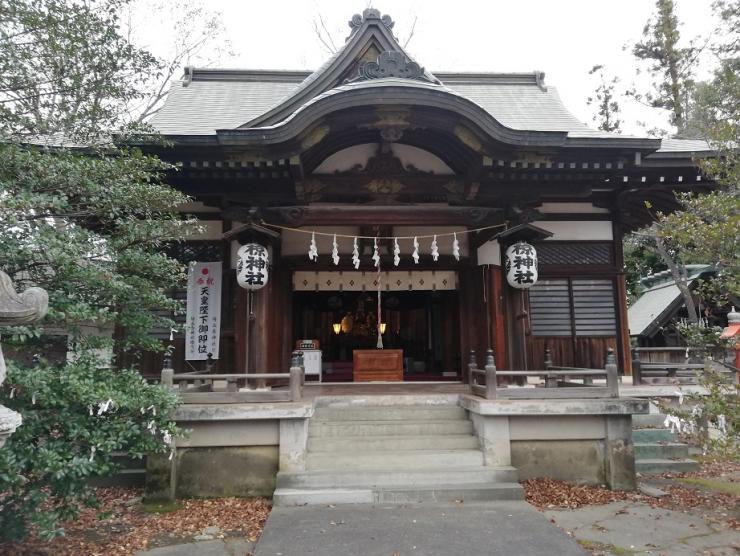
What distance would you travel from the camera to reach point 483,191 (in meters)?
8.77

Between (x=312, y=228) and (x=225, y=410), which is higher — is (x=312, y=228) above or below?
above

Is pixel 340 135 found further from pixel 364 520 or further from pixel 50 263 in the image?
pixel 364 520

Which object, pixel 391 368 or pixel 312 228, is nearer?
pixel 312 228

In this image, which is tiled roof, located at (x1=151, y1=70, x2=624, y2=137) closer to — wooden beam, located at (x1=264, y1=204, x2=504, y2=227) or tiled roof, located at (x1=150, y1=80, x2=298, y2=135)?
tiled roof, located at (x1=150, y1=80, x2=298, y2=135)

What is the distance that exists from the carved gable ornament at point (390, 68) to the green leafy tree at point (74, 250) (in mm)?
3233

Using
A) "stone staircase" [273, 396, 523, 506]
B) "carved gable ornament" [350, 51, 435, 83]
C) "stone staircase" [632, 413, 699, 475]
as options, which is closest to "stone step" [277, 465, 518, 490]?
"stone staircase" [273, 396, 523, 506]

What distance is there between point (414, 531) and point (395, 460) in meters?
1.46

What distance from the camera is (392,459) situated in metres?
6.47

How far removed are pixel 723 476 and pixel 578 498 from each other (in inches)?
113

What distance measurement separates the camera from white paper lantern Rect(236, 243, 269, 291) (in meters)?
7.96

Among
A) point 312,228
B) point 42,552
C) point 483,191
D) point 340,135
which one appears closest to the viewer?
point 42,552

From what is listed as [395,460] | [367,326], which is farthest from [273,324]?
[367,326]

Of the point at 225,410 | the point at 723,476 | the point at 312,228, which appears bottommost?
the point at 723,476

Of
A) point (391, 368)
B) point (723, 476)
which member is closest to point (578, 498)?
point (723, 476)
